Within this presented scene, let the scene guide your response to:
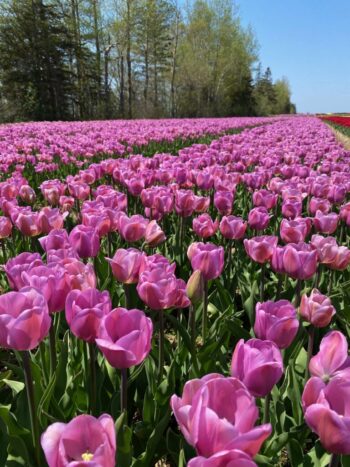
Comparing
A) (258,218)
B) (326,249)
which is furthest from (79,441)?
(258,218)

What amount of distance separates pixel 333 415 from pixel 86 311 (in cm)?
61

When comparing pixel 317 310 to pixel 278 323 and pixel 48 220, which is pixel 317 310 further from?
pixel 48 220

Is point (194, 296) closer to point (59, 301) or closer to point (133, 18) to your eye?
point (59, 301)

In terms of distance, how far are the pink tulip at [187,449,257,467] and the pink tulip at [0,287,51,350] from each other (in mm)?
517

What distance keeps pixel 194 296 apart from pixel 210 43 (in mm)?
48985

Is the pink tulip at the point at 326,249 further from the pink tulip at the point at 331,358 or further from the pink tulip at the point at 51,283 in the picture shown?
the pink tulip at the point at 51,283

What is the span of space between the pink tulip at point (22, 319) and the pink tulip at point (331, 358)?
64 cm

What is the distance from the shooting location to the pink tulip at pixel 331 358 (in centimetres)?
105

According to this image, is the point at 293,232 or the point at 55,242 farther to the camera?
the point at 293,232

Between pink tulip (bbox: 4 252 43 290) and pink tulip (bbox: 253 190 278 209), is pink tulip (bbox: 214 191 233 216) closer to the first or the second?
pink tulip (bbox: 253 190 278 209)

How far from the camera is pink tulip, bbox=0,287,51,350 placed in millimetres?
1035

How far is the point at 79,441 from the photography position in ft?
2.43

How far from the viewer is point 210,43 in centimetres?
4644

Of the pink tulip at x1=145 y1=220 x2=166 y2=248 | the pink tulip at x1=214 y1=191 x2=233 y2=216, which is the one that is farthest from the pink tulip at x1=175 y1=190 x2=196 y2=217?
the pink tulip at x1=145 y1=220 x2=166 y2=248
